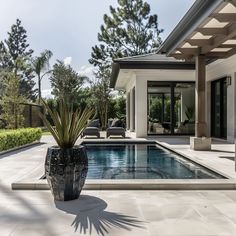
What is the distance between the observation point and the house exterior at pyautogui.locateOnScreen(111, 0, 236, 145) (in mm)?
10367

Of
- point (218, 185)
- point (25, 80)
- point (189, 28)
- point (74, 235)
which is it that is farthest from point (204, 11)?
point (25, 80)

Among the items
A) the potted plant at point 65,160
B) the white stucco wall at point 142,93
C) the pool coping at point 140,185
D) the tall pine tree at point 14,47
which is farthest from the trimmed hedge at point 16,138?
the tall pine tree at point 14,47

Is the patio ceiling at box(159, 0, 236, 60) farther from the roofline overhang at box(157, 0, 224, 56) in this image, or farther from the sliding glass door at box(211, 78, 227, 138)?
the sliding glass door at box(211, 78, 227, 138)

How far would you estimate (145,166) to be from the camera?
9.02 metres

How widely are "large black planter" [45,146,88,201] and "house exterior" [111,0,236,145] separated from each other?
16.6 feet

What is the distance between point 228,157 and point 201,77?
3079mm

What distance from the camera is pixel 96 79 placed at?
30.4 m

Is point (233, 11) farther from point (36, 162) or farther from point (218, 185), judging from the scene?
point (36, 162)

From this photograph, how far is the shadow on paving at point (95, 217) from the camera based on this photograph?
4020mm

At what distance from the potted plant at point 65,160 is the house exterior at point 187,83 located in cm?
467

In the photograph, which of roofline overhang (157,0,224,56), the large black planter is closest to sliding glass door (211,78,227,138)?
roofline overhang (157,0,224,56)

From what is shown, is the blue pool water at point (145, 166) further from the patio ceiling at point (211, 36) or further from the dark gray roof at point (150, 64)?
the dark gray roof at point (150, 64)

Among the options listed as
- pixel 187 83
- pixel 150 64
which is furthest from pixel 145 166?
pixel 187 83

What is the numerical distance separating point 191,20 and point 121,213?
5.72 m
